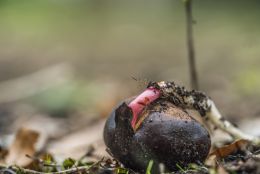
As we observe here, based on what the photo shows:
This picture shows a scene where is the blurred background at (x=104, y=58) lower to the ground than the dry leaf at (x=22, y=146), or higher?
higher

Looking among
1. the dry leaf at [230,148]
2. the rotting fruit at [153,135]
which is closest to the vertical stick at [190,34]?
the dry leaf at [230,148]

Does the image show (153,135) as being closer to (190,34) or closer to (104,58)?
(190,34)

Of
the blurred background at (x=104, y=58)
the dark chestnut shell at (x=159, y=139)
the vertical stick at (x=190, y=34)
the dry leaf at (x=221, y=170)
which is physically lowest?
the dry leaf at (x=221, y=170)

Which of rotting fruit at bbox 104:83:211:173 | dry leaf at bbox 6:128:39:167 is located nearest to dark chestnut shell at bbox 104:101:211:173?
rotting fruit at bbox 104:83:211:173

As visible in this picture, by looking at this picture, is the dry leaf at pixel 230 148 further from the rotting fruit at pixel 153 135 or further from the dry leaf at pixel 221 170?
the dry leaf at pixel 221 170

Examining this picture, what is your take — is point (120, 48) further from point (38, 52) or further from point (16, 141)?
point (16, 141)

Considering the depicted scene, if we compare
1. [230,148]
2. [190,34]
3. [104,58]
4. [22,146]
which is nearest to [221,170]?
[230,148]
